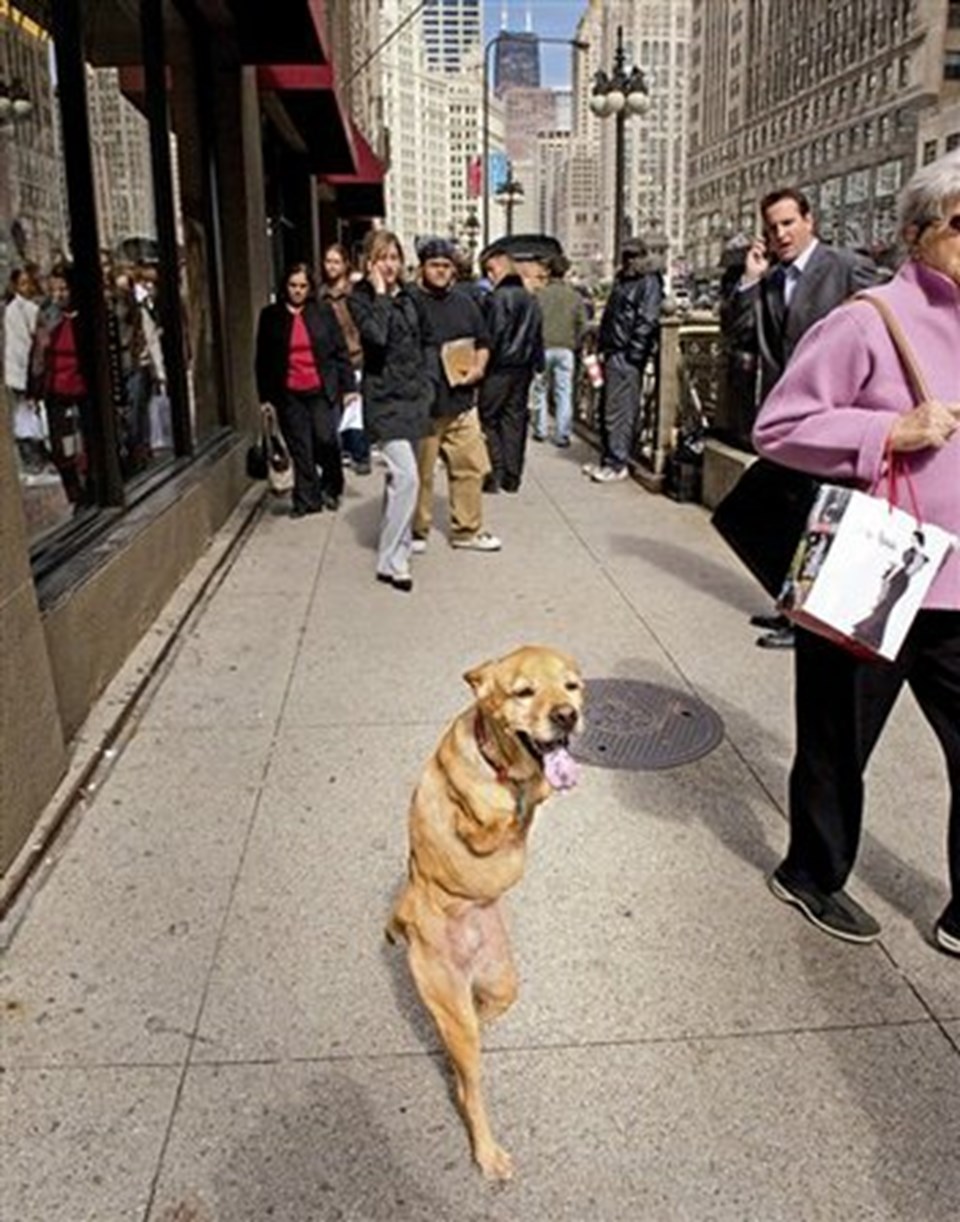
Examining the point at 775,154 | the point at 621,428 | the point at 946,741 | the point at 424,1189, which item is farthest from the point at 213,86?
the point at 775,154

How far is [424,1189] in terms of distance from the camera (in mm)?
2363

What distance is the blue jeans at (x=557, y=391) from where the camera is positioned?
1271 centimetres

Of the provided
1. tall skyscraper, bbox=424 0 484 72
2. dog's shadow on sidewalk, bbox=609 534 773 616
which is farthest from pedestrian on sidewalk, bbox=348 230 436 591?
tall skyscraper, bbox=424 0 484 72

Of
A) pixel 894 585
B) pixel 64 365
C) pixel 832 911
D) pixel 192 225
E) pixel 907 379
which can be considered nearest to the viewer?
pixel 894 585

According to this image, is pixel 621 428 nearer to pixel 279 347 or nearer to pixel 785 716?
pixel 279 347

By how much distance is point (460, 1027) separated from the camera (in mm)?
2289

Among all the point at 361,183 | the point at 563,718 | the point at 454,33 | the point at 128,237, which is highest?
the point at 454,33

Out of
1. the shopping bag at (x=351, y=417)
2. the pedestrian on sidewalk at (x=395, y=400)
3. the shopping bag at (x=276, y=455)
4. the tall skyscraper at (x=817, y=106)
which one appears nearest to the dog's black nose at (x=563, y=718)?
the pedestrian on sidewalk at (x=395, y=400)

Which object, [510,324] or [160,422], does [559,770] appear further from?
[510,324]

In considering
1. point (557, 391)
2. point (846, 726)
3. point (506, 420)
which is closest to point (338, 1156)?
point (846, 726)

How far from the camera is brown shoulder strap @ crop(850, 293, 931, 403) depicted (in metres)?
2.80

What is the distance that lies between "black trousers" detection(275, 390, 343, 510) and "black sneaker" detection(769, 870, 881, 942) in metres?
6.48

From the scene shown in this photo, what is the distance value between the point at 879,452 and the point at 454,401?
5.06 metres

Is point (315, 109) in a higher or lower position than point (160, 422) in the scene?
higher
